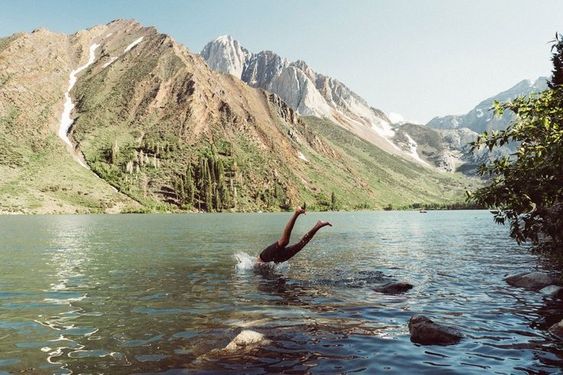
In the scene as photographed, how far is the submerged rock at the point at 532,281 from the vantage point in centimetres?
2316

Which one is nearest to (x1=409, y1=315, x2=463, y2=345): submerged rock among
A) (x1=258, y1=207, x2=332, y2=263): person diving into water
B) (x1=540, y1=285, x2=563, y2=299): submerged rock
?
(x1=540, y1=285, x2=563, y2=299): submerged rock

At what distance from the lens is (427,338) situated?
44.7 ft

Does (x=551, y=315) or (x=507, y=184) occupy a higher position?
(x=507, y=184)

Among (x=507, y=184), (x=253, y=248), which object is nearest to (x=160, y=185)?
(x=253, y=248)

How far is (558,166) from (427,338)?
31.0 ft

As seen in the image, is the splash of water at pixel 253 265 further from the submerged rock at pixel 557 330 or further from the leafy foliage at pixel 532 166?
the submerged rock at pixel 557 330

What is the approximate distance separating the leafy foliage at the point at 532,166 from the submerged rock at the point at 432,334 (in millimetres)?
8204

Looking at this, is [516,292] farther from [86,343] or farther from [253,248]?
[253,248]

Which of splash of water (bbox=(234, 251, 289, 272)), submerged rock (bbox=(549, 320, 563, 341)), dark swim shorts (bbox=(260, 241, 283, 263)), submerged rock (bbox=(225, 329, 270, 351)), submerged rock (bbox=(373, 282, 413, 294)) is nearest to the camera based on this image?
submerged rock (bbox=(225, 329, 270, 351))

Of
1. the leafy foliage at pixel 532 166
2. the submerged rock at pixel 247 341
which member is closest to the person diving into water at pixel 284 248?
the leafy foliage at pixel 532 166

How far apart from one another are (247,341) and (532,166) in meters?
14.8

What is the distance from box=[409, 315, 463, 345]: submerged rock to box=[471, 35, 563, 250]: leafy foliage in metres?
8.20

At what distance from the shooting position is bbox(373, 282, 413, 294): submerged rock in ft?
72.7

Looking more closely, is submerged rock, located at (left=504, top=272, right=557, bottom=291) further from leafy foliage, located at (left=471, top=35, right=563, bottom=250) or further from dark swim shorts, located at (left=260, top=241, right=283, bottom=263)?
dark swim shorts, located at (left=260, top=241, right=283, bottom=263)
